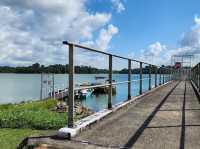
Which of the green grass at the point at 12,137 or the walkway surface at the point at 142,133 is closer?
the walkway surface at the point at 142,133

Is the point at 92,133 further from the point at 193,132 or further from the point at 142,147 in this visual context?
the point at 193,132

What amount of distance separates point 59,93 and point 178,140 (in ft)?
104

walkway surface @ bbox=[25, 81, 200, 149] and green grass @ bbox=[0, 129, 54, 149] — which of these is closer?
walkway surface @ bbox=[25, 81, 200, 149]

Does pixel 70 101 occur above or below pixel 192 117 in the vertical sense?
above

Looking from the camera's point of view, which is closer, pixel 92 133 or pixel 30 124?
pixel 92 133

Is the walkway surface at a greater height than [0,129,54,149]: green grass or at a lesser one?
greater

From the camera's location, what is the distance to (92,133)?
4.85 metres

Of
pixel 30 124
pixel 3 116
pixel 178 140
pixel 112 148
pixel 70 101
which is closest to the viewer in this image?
pixel 112 148

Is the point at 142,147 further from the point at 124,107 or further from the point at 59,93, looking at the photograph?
the point at 59,93

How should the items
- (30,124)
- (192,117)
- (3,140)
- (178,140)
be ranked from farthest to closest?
(30,124)
(192,117)
(3,140)
(178,140)

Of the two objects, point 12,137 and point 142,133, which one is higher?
point 142,133

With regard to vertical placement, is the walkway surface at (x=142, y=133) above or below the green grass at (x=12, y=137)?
above

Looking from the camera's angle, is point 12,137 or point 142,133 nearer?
point 142,133

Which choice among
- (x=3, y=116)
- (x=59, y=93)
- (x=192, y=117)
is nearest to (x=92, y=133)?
(x=192, y=117)
